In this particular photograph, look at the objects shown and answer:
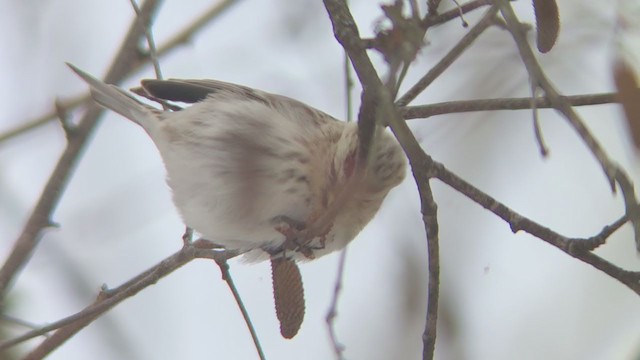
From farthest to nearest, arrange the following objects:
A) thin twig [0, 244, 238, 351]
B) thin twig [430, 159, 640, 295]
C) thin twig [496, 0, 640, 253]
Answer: thin twig [0, 244, 238, 351], thin twig [430, 159, 640, 295], thin twig [496, 0, 640, 253]

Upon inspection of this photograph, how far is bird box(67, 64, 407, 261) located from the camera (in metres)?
2.98

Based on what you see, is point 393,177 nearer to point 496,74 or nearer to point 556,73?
point 496,74

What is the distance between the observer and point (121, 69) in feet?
12.3

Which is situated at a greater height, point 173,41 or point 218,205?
point 173,41

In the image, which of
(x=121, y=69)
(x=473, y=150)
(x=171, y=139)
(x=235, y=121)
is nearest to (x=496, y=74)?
(x=473, y=150)

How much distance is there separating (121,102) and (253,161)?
96cm

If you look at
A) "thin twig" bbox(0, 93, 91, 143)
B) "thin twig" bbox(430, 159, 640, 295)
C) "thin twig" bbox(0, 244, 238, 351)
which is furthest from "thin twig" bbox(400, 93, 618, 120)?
"thin twig" bbox(0, 93, 91, 143)

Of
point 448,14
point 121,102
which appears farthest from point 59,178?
point 448,14

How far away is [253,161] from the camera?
2877 mm

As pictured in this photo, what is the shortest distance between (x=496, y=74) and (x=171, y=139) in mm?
1316

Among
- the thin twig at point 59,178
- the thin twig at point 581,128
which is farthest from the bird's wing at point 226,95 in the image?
the thin twig at point 581,128

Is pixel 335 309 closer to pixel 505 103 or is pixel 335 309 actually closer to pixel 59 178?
pixel 505 103

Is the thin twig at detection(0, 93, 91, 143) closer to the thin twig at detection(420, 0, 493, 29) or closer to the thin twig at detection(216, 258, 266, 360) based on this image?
the thin twig at detection(216, 258, 266, 360)

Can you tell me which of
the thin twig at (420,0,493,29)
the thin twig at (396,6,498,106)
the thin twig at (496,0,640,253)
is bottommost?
the thin twig at (496,0,640,253)
